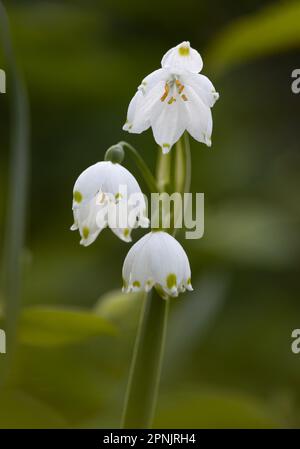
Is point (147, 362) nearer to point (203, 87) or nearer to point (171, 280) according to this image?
point (171, 280)

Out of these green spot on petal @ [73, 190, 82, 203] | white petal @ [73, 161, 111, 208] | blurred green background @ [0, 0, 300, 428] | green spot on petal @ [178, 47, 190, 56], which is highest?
blurred green background @ [0, 0, 300, 428]

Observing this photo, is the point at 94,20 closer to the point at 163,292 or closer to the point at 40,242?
the point at 40,242

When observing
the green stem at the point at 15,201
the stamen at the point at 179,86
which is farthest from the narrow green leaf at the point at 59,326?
the stamen at the point at 179,86

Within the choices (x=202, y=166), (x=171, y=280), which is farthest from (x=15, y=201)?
(x=202, y=166)

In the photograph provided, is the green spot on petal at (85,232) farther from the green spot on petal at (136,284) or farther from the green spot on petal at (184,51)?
the green spot on petal at (184,51)

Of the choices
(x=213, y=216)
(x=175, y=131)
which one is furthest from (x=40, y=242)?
(x=175, y=131)

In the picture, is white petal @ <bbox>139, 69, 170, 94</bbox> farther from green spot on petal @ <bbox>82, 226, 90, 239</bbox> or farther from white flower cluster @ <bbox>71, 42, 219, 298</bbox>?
green spot on petal @ <bbox>82, 226, 90, 239</bbox>

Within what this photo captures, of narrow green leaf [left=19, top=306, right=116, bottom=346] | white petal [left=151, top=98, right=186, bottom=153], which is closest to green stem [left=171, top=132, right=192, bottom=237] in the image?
white petal [left=151, top=98, right=186, bottom=153]
